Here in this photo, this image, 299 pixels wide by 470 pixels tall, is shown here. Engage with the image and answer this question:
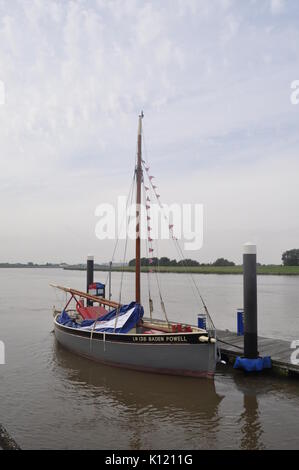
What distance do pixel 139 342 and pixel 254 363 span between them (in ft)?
12.6

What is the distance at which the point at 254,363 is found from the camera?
13.2 metres

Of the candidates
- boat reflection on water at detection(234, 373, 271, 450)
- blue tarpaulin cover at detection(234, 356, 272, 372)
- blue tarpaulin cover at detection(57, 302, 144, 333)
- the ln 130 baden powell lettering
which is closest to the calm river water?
boat reflection on water at detection(234, 373, 271, 450)

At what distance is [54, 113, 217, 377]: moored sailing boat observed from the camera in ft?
42.8

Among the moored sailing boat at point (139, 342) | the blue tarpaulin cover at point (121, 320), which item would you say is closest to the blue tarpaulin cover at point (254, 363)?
the moored sailing boat at point (139, 342)

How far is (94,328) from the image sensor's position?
15.9 metres

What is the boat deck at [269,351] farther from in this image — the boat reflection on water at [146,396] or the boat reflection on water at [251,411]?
the boat reflection on water at [146,396]

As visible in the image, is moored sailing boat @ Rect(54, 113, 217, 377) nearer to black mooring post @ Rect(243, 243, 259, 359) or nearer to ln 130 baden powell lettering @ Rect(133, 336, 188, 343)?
ln 130 baden powell lettering @ Rect(133, 336, 188, 343)

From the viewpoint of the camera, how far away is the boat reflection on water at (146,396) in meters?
10.1

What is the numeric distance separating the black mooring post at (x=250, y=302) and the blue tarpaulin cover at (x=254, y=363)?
0.16 metres

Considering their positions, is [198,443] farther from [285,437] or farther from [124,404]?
[124,404]

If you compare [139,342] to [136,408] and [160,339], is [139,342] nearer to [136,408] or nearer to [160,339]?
[160,339]
